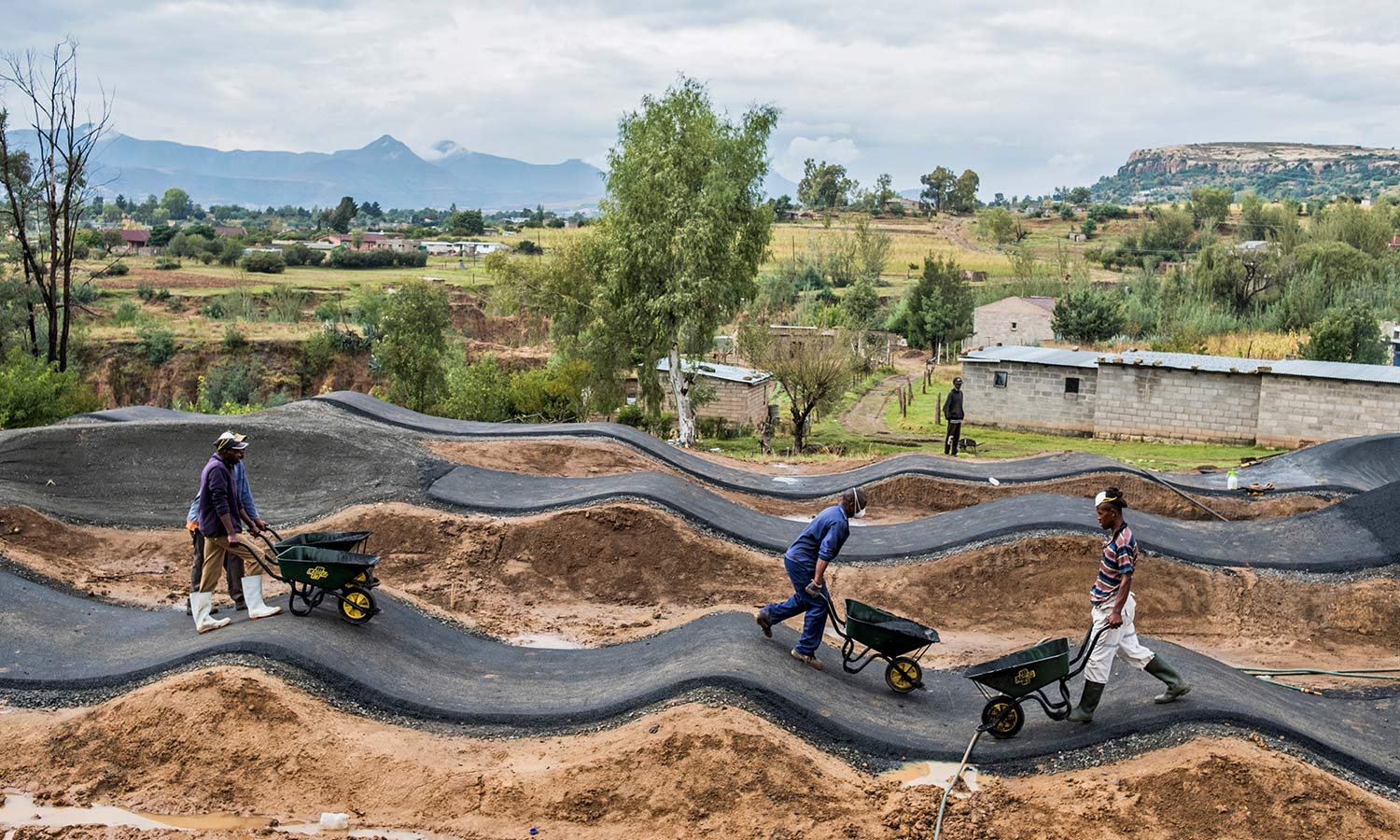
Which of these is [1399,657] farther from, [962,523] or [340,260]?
[340,260]

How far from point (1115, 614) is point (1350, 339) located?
36.9 meters

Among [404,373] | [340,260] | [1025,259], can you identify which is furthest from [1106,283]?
[340,260]

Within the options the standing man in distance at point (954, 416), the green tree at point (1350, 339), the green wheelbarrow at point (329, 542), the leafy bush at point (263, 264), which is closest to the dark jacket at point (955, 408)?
the standing man in distance at point (954, 416)

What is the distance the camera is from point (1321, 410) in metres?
30.6

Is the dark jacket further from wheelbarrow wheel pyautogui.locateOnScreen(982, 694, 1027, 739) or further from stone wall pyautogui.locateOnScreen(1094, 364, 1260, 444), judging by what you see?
wheelbarrow wheel pyautogui.locateOnScreen(982, 694, 1027, 739)

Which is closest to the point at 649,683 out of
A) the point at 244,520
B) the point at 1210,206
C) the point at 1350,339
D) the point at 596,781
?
the point at 596,781

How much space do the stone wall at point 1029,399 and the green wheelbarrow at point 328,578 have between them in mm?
28306

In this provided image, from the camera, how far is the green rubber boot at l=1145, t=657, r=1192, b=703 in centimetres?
956

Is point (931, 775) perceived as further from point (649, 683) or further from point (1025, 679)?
point (649, 683)

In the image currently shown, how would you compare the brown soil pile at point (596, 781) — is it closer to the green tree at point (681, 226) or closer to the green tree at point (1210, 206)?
the green tree at point (681, 226)

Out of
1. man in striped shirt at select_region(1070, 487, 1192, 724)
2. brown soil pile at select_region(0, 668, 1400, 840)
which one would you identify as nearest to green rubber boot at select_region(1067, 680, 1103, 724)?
man in striped shirt at select_region(1070, 487, 1192, 724)

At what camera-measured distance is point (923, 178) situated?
15638 centimetres

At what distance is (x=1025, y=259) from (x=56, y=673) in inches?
3529

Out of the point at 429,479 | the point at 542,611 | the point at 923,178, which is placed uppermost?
the point at 923,178
